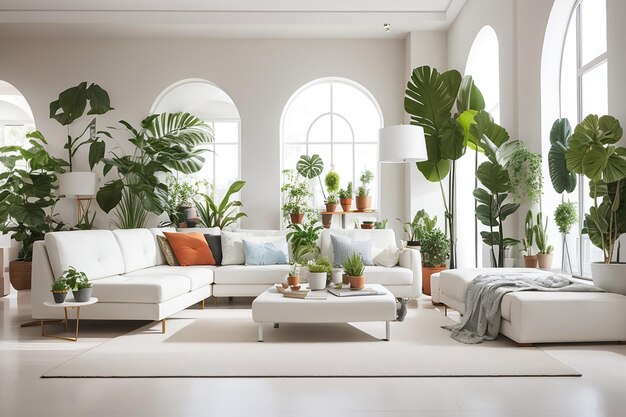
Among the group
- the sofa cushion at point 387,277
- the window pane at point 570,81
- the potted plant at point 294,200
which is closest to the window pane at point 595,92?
the window pane at point 570,81

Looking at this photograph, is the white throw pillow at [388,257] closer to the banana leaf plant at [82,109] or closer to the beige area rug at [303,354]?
the beige area rug at [303,354]

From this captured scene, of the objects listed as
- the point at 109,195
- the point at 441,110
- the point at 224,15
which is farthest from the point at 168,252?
the point at 441,110

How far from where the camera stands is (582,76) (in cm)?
580

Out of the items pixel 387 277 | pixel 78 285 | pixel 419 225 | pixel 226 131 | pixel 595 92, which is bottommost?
pixel 387 277

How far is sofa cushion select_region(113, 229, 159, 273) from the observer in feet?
19.6

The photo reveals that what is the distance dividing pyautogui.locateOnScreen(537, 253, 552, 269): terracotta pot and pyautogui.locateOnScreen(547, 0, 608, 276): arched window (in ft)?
0.89

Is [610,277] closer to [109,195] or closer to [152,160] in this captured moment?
[152,160]

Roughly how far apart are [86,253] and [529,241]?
4.04 meters

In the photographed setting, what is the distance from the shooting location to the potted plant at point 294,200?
27.8 feet

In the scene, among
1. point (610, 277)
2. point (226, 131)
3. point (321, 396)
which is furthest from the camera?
point (226, 131)

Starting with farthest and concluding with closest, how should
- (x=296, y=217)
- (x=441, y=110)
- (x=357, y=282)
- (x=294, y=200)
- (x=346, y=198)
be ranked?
(x=294, y=200) → (x=346, y=198) → (x=296, y=217) → (x=441, y=110) → (x=357, y=282)

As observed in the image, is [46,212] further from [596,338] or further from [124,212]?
[596,338]

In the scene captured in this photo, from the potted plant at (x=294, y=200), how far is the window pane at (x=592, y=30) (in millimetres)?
4074

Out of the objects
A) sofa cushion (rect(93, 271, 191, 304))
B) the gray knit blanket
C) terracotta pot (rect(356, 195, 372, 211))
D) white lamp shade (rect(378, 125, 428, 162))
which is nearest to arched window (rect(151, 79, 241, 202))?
terracotta pot (rect(356, 195, 372, 211))
